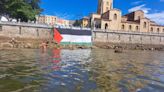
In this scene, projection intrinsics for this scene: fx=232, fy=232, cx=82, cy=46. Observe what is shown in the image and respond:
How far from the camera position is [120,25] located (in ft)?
248

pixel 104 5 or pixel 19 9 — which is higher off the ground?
pixel 104 5

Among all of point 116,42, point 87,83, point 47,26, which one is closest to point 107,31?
point 116,42

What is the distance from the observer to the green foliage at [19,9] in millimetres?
55503

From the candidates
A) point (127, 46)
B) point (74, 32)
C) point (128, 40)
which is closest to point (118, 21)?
point (128, 40)

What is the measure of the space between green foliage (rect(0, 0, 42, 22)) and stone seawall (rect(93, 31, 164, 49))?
17365 millimetres

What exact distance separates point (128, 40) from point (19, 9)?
31.7 metres

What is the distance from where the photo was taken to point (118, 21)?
246 ft

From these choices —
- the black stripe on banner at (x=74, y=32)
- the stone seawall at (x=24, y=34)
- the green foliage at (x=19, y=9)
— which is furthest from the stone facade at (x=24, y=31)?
the green foliage at (x=19, y=9)

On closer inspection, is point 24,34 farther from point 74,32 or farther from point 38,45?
point 74,32

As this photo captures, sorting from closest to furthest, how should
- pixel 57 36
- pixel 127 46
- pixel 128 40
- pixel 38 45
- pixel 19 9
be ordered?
1. pixel 38 45
2. pixel 19 9
3. pixel 57 36
4. pixel 127 46
5. pixel 128 40

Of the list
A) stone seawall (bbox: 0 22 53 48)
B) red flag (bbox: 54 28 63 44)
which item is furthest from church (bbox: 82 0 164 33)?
stone seawall (bbox: 0 22 53 48)

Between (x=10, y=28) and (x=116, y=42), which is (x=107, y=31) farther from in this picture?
(x=10, y=28)

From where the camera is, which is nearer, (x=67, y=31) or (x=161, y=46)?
(x=67, y=31)

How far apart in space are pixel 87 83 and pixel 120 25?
6574 cm
